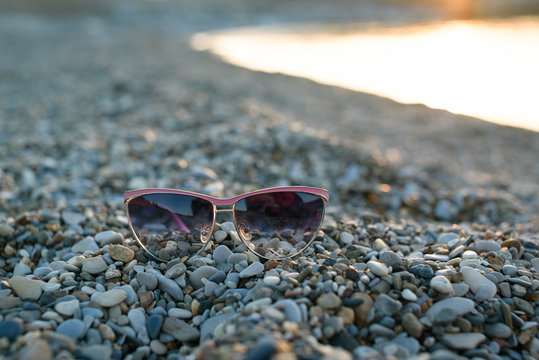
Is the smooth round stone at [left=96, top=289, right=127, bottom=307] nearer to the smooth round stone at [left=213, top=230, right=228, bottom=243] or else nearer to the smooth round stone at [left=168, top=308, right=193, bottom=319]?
the smooth round stone at [left=168, top=308, right=193, bottom=319]

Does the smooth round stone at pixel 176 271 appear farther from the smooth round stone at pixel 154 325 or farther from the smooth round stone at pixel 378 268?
the smooth round stone at pixel 378 268

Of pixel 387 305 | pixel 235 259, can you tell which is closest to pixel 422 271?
pixel 387 305

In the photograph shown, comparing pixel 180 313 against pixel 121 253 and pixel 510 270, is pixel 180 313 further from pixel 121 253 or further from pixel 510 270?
pixel 510 270

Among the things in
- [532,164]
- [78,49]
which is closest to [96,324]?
[532,164]

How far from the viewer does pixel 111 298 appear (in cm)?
221

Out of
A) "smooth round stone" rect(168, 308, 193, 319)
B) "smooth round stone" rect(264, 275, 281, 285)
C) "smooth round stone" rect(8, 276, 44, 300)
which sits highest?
"smooth round stone" rect(264, 275, 281, 285)

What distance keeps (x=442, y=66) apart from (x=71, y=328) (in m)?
9.26

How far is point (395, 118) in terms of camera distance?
987cm

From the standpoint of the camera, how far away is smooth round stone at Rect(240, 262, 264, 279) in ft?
7.88

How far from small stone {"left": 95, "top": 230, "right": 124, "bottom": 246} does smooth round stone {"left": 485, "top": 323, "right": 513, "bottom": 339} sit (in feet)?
7.62

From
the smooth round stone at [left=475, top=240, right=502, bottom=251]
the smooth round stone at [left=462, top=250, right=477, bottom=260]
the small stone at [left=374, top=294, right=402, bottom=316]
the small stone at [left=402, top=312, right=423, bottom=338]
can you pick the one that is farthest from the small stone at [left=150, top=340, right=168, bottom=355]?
the smooth round stone at [left=475, top=240, right=502, bottom=251]

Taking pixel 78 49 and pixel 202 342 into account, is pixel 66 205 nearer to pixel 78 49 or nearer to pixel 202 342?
pixel 202 342

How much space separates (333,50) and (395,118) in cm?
704

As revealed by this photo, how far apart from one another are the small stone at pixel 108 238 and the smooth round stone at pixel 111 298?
0.68m
